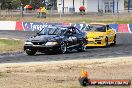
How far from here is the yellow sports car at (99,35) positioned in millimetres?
26938

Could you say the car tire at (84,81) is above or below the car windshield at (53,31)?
below

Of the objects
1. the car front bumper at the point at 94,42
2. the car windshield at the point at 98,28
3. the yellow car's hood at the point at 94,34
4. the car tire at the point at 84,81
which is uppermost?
the car windshield at the point at 98,28

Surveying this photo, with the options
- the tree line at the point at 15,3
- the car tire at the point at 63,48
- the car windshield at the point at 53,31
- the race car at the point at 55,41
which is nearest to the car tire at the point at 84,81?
the race car at the point at 55,41

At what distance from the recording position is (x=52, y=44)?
2175 cm

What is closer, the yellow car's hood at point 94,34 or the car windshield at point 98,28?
the yellow car's hood at point 94,34

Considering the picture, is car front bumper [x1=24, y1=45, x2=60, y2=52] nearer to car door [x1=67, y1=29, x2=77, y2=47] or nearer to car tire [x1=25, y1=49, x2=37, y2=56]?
car tire [x1=25, y1=49, x2=37, y2=56]

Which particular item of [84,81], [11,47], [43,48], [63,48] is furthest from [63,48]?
[84,81]

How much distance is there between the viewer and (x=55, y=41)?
21844mm

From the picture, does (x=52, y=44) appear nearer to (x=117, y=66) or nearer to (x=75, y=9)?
(x=117, y=66)

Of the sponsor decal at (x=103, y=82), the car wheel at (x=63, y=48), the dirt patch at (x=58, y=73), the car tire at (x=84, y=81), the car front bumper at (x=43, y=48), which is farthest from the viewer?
the car wheel at (x=63, y=48)

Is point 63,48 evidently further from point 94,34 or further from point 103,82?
point 103,82

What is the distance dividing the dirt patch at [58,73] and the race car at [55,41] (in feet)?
11.7

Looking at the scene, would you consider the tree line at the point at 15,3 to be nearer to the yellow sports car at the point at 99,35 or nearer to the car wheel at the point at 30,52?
the yellow sports car at the point at 99,35

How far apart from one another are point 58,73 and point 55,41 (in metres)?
7.45
